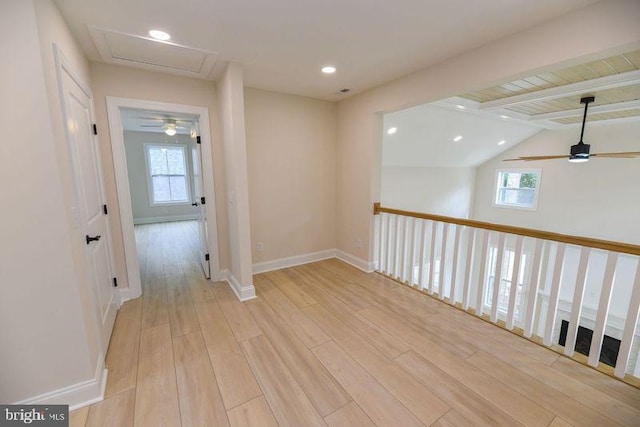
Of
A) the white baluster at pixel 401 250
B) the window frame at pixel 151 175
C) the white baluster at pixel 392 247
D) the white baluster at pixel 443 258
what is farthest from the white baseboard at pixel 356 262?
the window frame at pixel 151 175

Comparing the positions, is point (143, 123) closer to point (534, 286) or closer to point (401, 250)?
point (401, 250)

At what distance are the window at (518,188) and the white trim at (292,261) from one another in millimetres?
5808

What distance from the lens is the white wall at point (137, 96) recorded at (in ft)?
8.40

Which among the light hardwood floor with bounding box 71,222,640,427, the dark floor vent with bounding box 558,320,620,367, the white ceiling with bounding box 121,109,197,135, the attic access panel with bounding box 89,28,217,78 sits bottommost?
the dark floor vent with bounding box 558,320,620,367

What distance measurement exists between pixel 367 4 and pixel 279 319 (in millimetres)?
2542

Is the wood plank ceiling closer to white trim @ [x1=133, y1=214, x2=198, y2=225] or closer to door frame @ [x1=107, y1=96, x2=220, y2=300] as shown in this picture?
door frame @ [x1=107, y1=96, x2=220, y2=300]

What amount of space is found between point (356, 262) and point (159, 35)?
3.24 m

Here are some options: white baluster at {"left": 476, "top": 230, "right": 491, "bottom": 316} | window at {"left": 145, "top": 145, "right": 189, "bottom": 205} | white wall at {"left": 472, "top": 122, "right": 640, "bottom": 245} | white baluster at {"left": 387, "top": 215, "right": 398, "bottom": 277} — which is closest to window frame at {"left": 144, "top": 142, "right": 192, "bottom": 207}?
window at {"left": 145, "top": 145, "right": 189, "bottom": 205}

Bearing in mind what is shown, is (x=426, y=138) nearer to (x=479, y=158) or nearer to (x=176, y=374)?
(x=479, y=158)

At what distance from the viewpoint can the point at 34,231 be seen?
136 cm

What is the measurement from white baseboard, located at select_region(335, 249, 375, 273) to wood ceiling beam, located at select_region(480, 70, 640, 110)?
115 inches

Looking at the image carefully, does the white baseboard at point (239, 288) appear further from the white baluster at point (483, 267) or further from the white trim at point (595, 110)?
the white trim at point (595, 110)

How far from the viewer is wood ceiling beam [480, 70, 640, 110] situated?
2.76 meters

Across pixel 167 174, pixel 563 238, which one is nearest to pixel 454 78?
pixel 563 238
